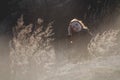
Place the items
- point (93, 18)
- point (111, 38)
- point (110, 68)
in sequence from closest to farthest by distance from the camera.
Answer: point (110, 68) < point (111, 38) < point (93, 18)

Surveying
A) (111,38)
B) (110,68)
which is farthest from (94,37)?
(110,68)

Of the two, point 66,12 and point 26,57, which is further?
point 66,12

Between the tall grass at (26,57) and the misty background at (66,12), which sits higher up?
the misty background at (66,12)

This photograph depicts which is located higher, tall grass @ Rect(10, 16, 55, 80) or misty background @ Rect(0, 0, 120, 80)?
misty background @ Rect(0, 0, 120, 80)

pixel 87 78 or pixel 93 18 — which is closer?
pixel 87 78

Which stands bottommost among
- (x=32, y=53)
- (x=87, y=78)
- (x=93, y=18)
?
(x=87, y=78)

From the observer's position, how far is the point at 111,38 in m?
8.86

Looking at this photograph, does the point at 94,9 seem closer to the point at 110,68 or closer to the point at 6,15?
the point at 6,15

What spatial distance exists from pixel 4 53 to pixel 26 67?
155 centimetres

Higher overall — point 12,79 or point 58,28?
point 58,28

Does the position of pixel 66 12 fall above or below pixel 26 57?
above

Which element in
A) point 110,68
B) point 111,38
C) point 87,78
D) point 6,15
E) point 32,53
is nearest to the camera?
point 87,78

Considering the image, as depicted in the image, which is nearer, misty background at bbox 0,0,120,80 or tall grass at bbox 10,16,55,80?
tall grass at bbox 10,16,55,80

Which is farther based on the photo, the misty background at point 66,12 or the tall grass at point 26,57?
the misty background at point 66,12
